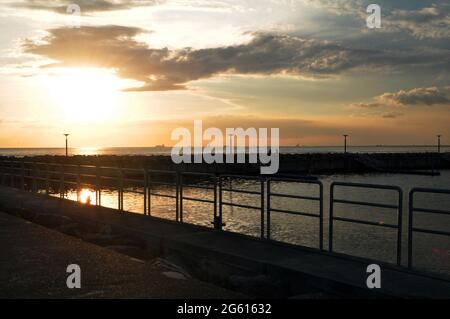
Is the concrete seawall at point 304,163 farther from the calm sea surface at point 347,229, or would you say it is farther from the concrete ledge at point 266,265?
the concrete ledge at point 266,265

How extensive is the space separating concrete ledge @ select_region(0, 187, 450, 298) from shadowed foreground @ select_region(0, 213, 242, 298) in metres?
0.83

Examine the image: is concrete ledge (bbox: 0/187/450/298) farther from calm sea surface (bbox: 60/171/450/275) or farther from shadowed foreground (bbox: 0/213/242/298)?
calm sea surface (bbox: 60/171/450/275)

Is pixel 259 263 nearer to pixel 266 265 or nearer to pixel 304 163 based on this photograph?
pixel 266 265

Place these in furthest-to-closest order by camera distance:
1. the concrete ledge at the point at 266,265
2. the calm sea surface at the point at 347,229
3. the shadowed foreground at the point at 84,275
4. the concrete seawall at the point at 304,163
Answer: the concrete seawall at the point at 304,163, the calm sea surface at the point at 347,229, the concrete ledge at the point at 266,265, the shadowed foreground at the point at 84,275

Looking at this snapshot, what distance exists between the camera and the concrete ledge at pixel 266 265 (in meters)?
6.38

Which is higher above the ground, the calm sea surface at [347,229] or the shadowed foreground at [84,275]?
the shadowed foreground at [84,275]

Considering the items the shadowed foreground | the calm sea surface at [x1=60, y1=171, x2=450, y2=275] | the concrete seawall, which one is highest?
the shadowed foreground

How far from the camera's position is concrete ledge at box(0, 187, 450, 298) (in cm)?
638

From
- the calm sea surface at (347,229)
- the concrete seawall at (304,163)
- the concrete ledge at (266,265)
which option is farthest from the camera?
the concrete seawall at (304,163)

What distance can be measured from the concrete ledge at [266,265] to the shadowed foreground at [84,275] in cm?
83

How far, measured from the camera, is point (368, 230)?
69.3 feet

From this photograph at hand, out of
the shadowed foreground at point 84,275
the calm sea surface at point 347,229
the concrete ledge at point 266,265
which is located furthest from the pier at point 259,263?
the calm sea surface at point 347,229

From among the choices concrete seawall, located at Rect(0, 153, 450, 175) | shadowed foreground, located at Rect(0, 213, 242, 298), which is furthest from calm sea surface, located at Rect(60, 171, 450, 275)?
concrete seawall, located at Rect(0, 153, 450, 175)

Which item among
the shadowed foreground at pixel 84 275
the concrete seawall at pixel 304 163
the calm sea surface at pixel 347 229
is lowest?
the concrete seawall at pixel 304 163
